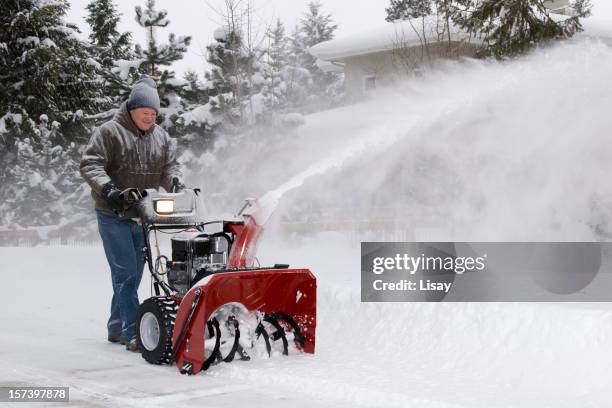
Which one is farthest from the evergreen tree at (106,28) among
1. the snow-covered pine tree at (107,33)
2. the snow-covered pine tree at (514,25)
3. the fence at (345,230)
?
the snow-covered pine tree at (514,25)

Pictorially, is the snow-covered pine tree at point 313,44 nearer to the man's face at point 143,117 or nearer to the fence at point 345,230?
the fence at point 345,230

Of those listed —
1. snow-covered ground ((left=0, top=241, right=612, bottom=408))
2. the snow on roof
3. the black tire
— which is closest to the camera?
snow-covered ground ((left=0, top=241, right=612, bottom=408))

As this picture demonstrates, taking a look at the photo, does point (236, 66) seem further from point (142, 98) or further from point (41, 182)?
point (41, 182)

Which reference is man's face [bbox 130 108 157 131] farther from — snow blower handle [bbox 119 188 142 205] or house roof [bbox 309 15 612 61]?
house roof [bbox 309 15 612 61]

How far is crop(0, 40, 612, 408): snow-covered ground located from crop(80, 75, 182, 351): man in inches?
18.5

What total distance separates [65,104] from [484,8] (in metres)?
11.3

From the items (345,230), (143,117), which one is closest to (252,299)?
(143,117)

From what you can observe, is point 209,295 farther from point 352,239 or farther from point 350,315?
point 352,239

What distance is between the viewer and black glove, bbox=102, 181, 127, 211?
18.3 ft

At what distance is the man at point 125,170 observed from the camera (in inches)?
A: 234

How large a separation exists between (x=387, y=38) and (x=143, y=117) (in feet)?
39.2

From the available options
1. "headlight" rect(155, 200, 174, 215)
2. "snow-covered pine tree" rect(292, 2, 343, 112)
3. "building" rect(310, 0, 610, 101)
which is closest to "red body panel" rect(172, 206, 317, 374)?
"headlight" rect(155, 200, 174, 215)

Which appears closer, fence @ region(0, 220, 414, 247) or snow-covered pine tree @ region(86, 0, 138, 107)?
fence @ region(0, 220, 414, 247)

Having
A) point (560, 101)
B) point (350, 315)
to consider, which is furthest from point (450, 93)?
point (350, 315)
